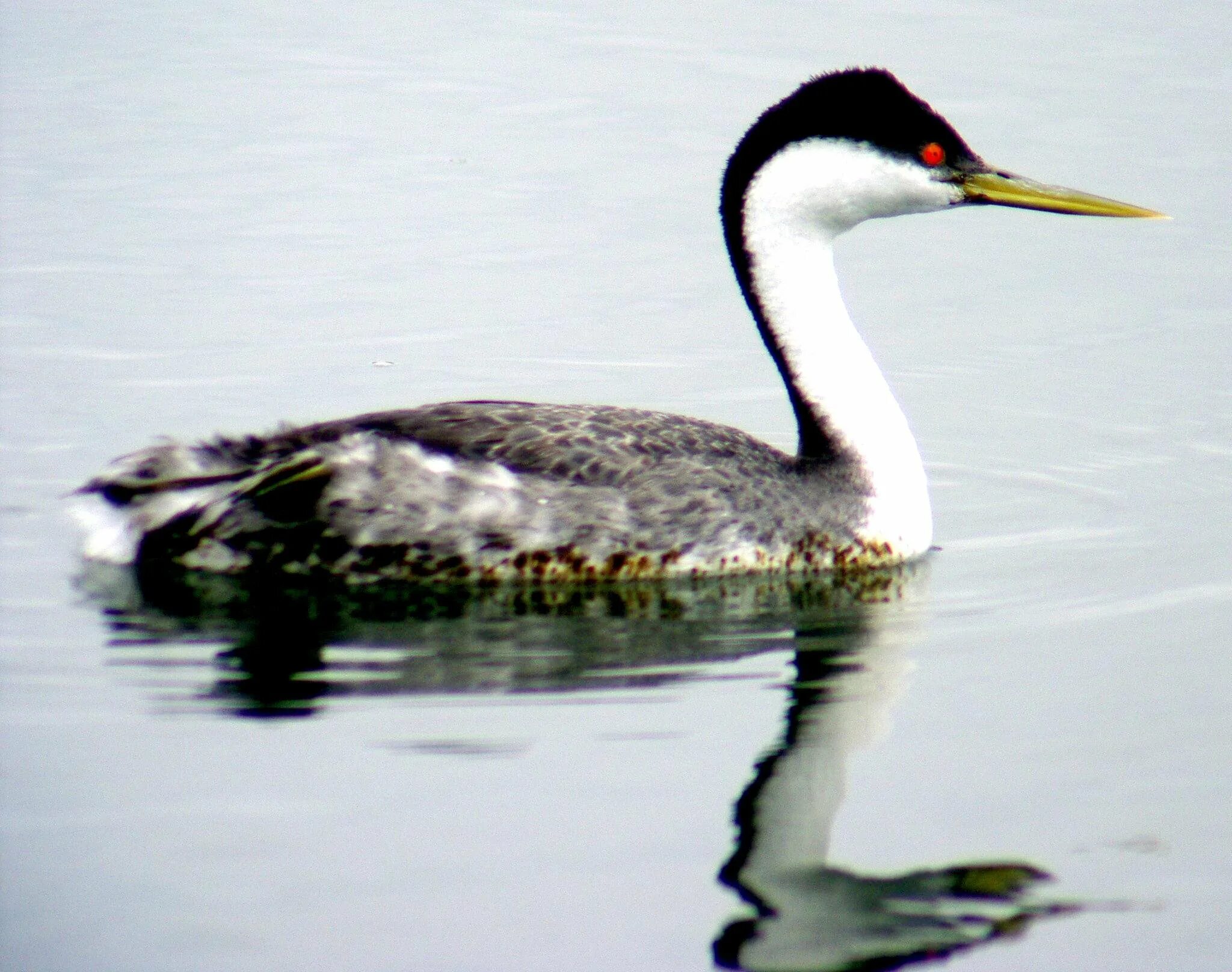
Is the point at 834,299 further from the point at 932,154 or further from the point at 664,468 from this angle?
the point at 664,468

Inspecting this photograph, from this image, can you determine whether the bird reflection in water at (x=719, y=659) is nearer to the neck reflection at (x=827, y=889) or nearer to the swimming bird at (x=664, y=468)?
the neck reflection at (x=827, y=889)

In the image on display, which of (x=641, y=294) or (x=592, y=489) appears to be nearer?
(x=592, y=489)

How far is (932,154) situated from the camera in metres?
8.71

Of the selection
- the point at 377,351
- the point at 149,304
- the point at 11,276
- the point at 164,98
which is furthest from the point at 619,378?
the point at 164,98

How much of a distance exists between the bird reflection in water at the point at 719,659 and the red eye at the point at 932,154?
1.61m

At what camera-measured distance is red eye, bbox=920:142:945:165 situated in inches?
342

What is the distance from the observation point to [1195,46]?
1748 cm

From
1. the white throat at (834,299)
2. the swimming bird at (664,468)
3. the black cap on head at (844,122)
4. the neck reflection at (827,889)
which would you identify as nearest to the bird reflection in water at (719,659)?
the neck reflection at (827,889)

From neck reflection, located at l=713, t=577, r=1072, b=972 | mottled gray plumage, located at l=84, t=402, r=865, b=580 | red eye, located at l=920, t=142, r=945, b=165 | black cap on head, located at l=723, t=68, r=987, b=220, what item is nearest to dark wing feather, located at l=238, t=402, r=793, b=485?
mottled gray plumage, located at l=84, t=402, r=865, b=580

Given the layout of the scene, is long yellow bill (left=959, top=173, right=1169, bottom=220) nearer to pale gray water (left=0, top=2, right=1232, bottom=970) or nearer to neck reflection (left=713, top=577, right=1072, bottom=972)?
pale gray water (left=0, top=2, right=1232, bottom=970)

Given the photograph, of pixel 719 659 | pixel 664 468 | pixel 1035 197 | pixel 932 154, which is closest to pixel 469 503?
pixel 664 468

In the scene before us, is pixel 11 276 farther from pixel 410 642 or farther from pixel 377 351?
pixel 410 642

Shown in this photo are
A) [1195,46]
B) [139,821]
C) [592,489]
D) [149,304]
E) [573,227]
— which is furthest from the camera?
[1195,46]

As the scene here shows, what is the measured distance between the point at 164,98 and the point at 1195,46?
792 centimetres
